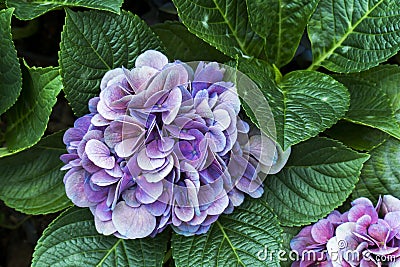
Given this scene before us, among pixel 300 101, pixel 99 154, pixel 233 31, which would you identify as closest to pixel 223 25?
pixel 233 31

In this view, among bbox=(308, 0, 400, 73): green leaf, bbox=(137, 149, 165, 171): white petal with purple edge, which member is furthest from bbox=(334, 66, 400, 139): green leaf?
bbox=(137, 149, 165, 171): white petal with purple edge

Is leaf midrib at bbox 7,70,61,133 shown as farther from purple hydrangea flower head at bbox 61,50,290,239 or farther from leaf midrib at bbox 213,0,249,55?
leaf midrib at bbox 213,0,249,55

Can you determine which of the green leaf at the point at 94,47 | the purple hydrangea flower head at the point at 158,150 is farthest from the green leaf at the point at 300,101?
the green leaf at the point at 94,47

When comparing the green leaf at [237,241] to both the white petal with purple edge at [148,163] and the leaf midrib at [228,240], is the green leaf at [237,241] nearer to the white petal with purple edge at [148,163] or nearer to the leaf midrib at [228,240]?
the leaf midrib at [228,240]

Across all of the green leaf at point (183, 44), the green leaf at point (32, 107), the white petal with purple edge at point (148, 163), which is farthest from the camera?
the green leaf at point (183, 44)

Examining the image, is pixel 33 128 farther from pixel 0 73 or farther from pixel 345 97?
pixel 345 97
